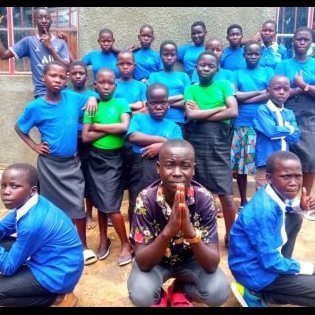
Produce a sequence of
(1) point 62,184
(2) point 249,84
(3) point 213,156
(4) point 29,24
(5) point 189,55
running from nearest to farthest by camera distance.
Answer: (1) point 62,184 < (3) point 213,156 < (2) point 249,84 < (5) point 189,55 < (4) point 29,24

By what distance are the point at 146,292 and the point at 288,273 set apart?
88 centimetres

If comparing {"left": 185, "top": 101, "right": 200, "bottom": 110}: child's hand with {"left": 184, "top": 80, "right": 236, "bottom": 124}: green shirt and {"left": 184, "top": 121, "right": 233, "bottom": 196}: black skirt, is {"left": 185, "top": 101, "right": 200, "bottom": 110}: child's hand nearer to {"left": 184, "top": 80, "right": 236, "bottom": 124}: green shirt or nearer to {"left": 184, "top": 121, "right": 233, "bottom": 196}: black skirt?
{"left": 184, "top": 80, "right": 236, "bottom": 124}: green shirt

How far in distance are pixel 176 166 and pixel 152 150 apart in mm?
938

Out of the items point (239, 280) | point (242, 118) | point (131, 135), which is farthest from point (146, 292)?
point (242, 118)

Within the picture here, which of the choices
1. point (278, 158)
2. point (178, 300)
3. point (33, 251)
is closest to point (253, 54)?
point (278, 158)

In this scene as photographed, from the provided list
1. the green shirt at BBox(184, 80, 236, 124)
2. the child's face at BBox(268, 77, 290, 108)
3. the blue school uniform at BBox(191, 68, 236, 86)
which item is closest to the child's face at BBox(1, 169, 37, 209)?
the green shirt at BBox(184, 80, 236, 124)

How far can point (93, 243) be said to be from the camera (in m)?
4.14

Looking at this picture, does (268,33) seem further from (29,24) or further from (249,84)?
(29,24)

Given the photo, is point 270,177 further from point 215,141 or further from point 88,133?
point 88,133

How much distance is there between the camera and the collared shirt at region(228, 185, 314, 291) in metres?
2.61

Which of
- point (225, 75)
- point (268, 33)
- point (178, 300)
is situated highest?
point (268, 33)

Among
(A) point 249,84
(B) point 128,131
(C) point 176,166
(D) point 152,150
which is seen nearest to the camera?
(C) point 176,166

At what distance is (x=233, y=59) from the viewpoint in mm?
4754

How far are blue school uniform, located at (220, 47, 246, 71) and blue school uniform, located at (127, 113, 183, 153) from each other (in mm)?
1526
